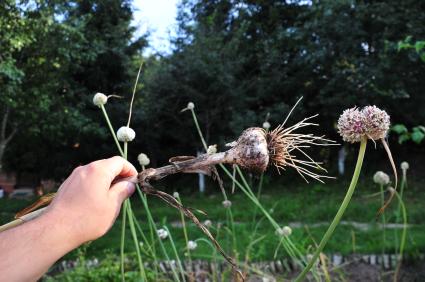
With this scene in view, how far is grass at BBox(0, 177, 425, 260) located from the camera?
3.72 metres

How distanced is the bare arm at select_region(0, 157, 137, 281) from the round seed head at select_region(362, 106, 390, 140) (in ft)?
1.24

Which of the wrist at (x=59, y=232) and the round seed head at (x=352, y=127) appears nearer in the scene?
the wrist at (x=59, y=232)

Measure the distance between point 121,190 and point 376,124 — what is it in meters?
0.38

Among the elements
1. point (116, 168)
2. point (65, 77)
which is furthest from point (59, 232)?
point (65, 77)

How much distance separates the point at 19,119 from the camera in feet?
24.1

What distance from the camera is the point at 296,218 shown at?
18.8 feet

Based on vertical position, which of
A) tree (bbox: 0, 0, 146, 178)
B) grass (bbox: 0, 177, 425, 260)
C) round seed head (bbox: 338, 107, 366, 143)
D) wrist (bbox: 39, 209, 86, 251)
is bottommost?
grass (bbox: 0, 177, 425, 260)

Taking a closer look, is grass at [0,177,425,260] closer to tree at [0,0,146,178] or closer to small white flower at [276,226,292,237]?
small white flower at [276,226,292,237]

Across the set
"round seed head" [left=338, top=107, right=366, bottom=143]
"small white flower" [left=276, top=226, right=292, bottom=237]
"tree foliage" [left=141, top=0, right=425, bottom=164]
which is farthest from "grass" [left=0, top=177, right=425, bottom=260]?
"tree foliage" [left=141, top=0, right=425, bottom=164]

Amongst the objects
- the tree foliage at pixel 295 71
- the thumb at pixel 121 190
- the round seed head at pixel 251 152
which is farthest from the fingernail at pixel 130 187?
the tree foliage at pixel 295 71

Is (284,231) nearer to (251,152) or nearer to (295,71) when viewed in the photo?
(251,152)

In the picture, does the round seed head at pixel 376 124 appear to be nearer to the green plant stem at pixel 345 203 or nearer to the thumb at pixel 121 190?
the green plant stem at pixel 345 203

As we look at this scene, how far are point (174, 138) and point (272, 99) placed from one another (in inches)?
87.0

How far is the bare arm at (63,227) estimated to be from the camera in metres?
0.59
